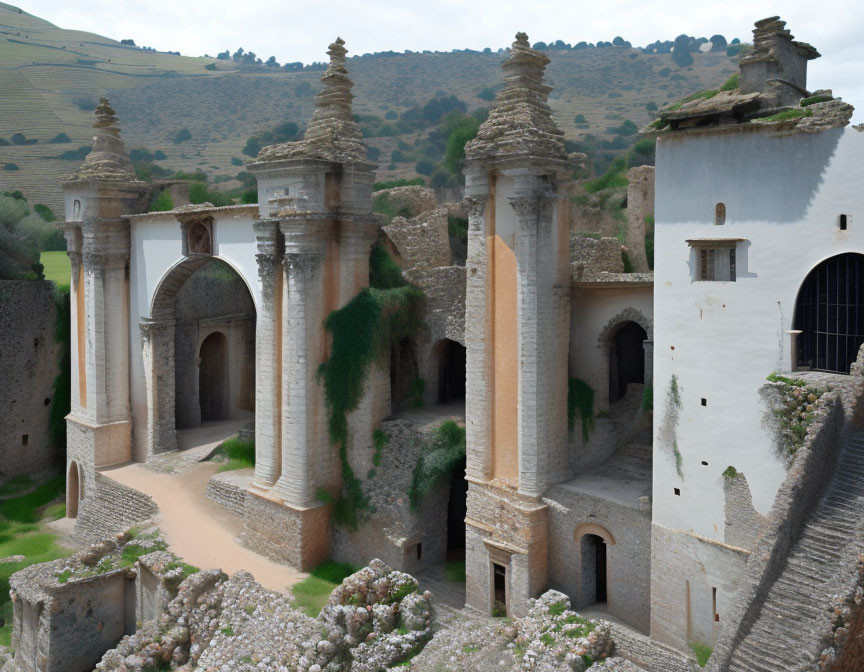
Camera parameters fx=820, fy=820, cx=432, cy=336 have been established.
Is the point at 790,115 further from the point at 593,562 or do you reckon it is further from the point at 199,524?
the point at 199,524

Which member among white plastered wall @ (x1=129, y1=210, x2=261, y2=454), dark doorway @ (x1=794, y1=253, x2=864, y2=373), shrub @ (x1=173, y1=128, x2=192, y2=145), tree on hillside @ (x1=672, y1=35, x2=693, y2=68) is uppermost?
tree on hillside @ (x1=672, y1=35, x2=693, y2=68)

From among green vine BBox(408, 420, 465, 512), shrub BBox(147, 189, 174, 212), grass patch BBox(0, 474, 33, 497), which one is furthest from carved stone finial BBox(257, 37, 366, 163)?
grass patch BBox(0, 474, 33, 497)

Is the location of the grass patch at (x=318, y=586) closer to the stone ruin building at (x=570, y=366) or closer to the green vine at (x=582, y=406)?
the stone ruin building at (x=570, y=366)

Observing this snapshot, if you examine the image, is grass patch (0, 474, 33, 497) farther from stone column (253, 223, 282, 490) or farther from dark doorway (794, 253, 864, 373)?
dark doorway (794, 253, 864, 373)

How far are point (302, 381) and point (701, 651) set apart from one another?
31.4 ft

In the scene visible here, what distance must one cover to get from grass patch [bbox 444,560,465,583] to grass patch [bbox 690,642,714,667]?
218 inches

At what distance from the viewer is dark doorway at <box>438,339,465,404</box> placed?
65.4 ft

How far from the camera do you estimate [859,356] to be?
1073cm

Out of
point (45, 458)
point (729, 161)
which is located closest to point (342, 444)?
point (729, 161)

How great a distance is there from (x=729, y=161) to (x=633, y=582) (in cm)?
708

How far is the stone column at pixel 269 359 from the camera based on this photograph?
60.5 feet

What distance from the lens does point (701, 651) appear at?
12438mm

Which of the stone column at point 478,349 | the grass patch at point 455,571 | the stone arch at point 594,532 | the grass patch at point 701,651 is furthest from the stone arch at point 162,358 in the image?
the grass patch at point 701,651

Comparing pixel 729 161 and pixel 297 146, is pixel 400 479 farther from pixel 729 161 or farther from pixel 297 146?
pixel 729 161
